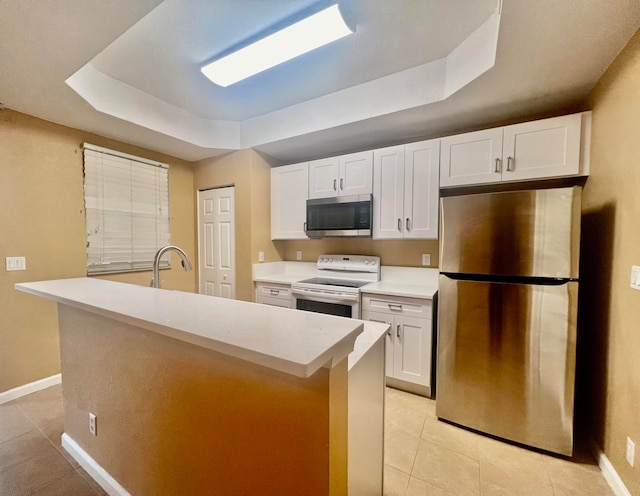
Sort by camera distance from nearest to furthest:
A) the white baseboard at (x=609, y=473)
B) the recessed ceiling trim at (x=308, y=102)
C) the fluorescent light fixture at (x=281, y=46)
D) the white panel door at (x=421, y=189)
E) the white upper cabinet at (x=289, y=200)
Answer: the white baseboard at (x=609, y=473) → the fluorescent light fixture at (x=281, y=46) → the recessed ceiling trim at (x=308, y=102) → the white panel door at (x=421, y=189) → the white upper cabinet at (x=289, y=200)

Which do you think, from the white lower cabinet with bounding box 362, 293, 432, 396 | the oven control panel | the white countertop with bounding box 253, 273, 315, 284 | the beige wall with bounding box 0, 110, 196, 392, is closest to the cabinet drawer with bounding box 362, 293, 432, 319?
the white lower cabinet with bounding box 362, 293, 432, 396

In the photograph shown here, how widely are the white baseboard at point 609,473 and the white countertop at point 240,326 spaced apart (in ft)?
5.02

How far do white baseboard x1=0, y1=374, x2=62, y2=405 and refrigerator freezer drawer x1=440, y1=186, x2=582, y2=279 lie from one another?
348cm

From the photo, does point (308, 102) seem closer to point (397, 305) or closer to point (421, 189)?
point (421, 189)

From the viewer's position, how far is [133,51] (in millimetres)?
1853

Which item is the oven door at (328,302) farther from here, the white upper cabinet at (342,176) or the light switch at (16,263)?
the light switch at (16,263)

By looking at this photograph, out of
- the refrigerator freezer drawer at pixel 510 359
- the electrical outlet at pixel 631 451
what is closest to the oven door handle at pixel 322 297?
the refrigerator freezer drawer at pixel 510 359

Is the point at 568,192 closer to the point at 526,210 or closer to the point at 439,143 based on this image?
the point at 526,210

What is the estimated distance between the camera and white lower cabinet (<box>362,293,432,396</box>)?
2.18 m

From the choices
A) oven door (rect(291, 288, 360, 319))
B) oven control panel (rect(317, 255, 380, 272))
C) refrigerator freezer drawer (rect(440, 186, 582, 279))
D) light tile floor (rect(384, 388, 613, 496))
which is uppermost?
refrigerator freezer drawer (rect(440, 186, 582, 279))

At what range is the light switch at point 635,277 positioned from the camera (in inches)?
49.4

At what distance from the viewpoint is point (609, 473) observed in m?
1.46

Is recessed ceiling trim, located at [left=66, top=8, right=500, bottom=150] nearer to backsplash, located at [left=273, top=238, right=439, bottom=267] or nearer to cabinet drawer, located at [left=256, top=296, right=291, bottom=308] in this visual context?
backsplash, located at [left=273, top=238, right=439, bottom=267]

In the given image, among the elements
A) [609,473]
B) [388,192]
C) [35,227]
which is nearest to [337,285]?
[388,192]
